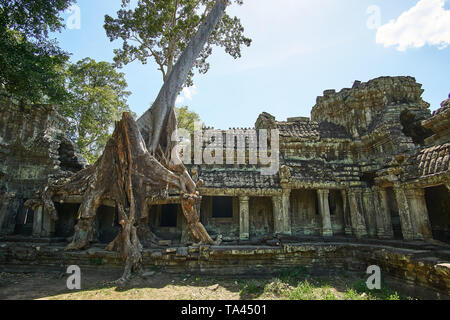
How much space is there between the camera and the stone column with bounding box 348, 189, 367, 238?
9392 mm

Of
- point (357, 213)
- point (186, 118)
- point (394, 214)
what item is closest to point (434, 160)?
point (357, 213)

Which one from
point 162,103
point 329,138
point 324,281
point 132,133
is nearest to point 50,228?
point 132,133

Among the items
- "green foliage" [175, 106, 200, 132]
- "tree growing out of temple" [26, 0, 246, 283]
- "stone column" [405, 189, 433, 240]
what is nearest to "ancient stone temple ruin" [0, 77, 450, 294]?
"stone column" [405, 189, 433, 240]

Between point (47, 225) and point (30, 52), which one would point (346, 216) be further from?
point (30, 52)

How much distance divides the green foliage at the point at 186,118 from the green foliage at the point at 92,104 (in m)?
4.88

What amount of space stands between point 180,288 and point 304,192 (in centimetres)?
707

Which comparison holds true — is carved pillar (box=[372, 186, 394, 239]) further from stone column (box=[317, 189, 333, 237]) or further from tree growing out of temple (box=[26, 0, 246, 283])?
tree growing out of temple (box=[26, 0, 246, 283])

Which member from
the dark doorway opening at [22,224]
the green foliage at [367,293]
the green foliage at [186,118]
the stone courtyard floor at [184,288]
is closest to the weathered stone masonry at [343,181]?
the dark doorway opening at [22,224]

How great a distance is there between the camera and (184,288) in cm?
619

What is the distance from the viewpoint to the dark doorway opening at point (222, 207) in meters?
11.1

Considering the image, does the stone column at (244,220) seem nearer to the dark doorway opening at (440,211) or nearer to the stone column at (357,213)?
the stone column at (357,213)

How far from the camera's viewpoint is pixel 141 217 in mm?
7957

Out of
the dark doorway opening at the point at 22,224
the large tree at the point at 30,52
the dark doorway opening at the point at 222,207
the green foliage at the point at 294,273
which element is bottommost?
the green foliage at the point at 294,273

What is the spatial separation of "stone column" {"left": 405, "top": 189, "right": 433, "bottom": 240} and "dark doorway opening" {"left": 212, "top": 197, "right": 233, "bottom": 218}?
688 cm
